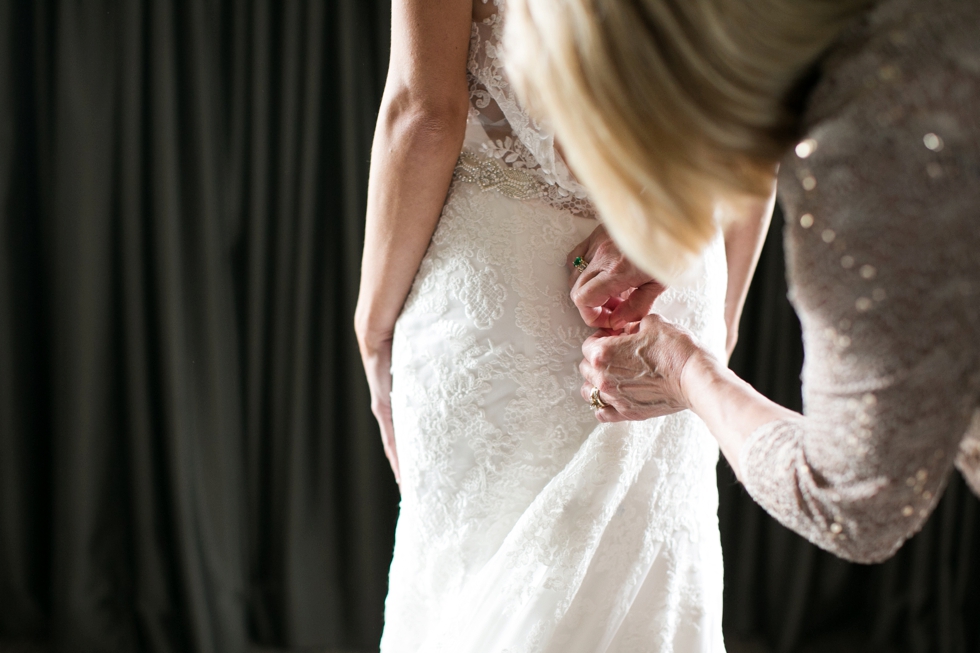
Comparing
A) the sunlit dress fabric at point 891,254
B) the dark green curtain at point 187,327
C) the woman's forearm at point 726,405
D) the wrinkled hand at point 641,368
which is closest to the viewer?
the sunlit dress fabric at point 891,254

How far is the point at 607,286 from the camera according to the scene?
0.92 meters

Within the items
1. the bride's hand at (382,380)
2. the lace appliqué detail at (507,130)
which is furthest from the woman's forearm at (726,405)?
the bride's hand at (382,380)

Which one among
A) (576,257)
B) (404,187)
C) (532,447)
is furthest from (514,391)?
(404,187)

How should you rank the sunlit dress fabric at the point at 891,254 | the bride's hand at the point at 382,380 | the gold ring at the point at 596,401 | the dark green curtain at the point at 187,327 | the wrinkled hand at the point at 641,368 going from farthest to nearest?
the dark green curtain at the point at 187,327
the bride's hand at the point at 382,380
the gold ring at the point at 596,401
the wrinkled hand at the point at 641,368
the sunlit dress fabric at the point at 891,254

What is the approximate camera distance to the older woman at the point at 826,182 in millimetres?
Answer: 540

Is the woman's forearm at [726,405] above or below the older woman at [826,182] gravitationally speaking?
below

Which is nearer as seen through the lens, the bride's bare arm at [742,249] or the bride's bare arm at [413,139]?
the bride's bare arm at [413,139]

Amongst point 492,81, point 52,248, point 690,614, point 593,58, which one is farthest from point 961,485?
point 52,248

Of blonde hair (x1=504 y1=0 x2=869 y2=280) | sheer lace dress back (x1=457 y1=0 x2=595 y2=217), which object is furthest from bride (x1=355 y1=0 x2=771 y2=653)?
blonde hair (x1=504 y1=0 x2=869 y2=280)

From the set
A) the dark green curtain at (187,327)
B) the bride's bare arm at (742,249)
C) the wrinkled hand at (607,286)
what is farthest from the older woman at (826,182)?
the dark green curtain at (187,327)

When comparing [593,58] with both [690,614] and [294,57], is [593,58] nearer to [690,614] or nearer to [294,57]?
[690,614]

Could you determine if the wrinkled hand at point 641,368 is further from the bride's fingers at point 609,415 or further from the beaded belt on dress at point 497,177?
the beaded belt on dress at point 497,177

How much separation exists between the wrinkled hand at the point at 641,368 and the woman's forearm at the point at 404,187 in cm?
29

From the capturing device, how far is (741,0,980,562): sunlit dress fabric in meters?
0.54
